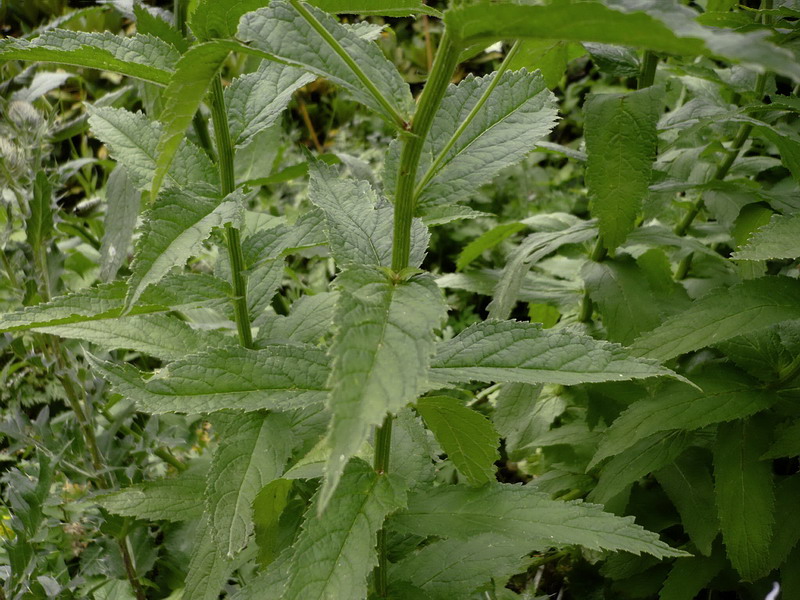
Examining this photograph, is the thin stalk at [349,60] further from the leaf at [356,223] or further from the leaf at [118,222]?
the leaf at [118,222]

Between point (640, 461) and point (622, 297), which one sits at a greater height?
point (622, 297)

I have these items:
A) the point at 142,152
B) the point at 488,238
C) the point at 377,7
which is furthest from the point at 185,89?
the point at 488,238

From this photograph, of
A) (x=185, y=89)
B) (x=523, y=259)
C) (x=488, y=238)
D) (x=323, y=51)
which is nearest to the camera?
(x=185, y=89)

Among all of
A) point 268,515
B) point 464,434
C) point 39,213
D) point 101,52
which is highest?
point 101,52

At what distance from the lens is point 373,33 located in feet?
3.86

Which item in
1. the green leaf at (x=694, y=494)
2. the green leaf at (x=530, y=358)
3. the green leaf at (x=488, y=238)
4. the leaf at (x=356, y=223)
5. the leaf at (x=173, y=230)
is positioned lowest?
the green leaf at (x=694, y=494)

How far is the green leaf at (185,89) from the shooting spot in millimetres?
691

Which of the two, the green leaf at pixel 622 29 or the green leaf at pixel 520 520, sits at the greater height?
the green leaf at pixel 622 29

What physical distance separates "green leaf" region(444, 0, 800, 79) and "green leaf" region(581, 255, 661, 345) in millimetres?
1003

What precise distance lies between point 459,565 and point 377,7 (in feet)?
2.98

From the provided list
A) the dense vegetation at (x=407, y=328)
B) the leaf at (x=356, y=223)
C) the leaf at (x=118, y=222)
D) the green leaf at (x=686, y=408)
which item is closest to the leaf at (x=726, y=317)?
the dense vegetation at (x=407, y=328)

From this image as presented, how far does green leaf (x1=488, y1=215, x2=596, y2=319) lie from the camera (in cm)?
156

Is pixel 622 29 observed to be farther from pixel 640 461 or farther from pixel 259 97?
pixel 640 461

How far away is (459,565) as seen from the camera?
1.18 meters
